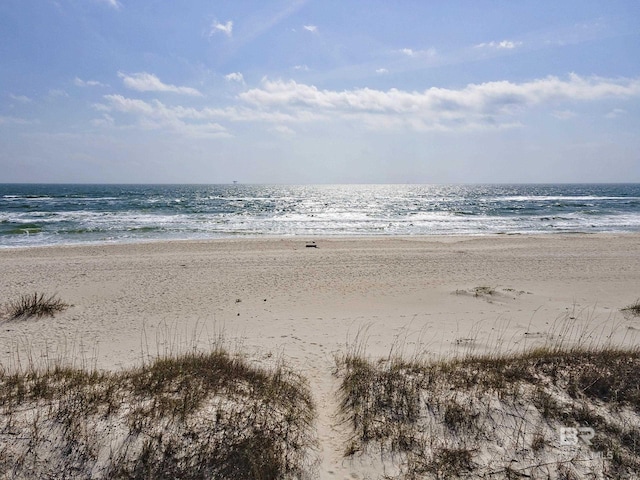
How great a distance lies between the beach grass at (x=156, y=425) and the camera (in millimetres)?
4051

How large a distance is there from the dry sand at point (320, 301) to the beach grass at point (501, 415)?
0.53 meters

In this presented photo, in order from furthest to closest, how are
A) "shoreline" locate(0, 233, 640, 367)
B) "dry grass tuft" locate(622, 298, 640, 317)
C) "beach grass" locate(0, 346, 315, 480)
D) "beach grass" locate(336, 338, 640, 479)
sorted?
1. "dry grass tuft" locate(622, 298, 640, 317)
2. "shoreline" locate(0, 233, 640, 367)
3. "beach grass" locate(336, 338, 640, 479)
4. "beach grass" locate(0, 346, 315, 480)

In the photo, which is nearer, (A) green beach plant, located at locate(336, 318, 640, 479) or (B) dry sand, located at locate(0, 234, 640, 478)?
(A) green beach plant, located at locate(336, 318, 640, 479)

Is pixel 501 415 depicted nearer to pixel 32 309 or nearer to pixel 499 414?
pixel 499 414

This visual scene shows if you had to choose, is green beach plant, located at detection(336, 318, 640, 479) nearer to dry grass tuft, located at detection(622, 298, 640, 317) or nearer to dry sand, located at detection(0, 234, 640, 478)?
dry sand, located at detection(0, 234, 640, 478)

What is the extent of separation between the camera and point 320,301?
11.7m

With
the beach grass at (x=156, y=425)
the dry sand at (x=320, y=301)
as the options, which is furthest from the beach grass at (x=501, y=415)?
the beach grass at (x=156, y=425)

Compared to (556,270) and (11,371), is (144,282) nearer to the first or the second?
(11,371)

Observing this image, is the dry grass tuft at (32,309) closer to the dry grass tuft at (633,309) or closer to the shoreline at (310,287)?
the shoreline at (310,287)
